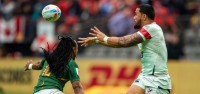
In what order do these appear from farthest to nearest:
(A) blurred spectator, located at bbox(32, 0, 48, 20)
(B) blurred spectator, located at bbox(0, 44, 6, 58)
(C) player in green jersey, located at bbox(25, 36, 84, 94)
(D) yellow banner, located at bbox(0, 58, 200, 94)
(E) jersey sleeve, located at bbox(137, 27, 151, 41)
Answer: (B) blurred spectator, located at bbox(0, 44, 6, 58)
(A) blurred spectator, located at bbox(32, 0, 48, 20)
(D) yellow banner, located at bbox(0, 58, 200, 94)
(E) jersey sleeve, located at bbox(137, 27, 151, 41)
(C) player in green jersey, located at bbox(25, 36, 84, 94)

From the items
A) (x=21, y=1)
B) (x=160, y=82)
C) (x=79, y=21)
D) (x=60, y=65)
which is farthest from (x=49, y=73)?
(x=21, y=1)

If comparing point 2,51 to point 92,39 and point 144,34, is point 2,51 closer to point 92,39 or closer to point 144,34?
point 92,39

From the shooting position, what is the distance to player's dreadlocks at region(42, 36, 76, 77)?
1134cm

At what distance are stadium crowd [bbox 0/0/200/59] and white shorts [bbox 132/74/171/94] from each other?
1008cm

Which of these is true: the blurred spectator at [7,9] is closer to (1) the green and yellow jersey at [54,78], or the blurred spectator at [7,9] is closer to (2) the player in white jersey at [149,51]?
(2) the player in white jersey at [149,51]

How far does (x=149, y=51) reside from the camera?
488 inches

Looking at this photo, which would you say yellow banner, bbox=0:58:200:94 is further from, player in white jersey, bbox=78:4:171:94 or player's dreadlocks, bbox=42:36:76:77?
player's dreadlocks, bbox=42:36:76:77

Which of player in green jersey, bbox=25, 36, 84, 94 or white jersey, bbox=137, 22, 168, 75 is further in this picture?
white jersey, bbox=137, 22, 168, 75

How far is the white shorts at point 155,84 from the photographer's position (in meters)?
12.3

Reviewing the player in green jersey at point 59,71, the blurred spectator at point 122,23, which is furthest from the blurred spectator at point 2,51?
the player in green jersey at point 59,71

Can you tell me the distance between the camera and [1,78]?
25.6m

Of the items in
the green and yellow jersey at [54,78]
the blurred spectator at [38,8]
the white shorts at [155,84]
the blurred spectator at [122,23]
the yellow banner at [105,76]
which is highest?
the blurred spectator at [38,8]

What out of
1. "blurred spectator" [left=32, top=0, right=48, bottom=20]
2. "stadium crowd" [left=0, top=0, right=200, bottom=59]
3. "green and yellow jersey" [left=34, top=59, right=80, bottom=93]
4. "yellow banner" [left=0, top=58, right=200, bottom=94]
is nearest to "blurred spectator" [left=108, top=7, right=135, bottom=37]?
"stadium crowd" [left=0, top=0, right=200, bottom=59]

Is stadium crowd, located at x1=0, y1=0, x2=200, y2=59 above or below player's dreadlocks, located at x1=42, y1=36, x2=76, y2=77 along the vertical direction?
above
